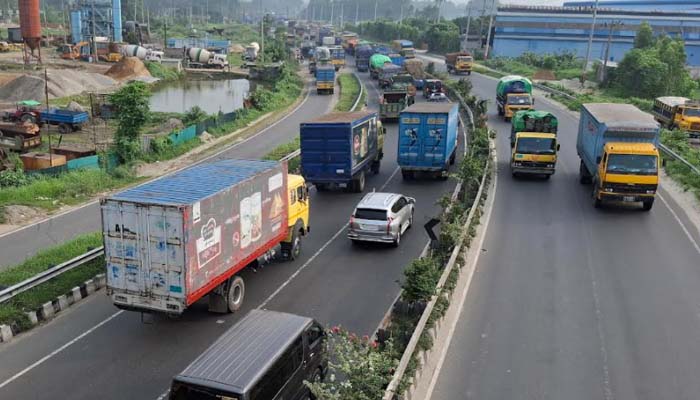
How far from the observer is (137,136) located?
3422 cm

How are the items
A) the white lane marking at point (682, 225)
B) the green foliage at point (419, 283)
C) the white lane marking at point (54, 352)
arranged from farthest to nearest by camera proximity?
the white lane marking at point (682, 225) < the green foliage at point (419, 283) < the white lane marking at point (54, 352)

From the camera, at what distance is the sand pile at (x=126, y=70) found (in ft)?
251

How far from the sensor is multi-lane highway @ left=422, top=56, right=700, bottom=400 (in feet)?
42.0

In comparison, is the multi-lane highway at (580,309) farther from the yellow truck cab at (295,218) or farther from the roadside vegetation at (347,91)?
the roadside vegetation at (347,91)

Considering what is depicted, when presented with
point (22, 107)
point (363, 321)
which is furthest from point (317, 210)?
point (22, 107)

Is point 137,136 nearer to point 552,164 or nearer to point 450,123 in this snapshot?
point 450,123

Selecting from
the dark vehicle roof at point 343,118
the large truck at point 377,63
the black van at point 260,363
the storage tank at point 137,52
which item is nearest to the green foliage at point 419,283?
the black van at point 260,363

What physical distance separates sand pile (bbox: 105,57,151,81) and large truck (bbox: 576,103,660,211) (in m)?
63.1

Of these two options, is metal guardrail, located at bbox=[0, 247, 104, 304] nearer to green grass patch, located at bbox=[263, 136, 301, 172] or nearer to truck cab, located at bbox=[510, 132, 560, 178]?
green grass patch, located at bbox=[263, 136, 301, 172]

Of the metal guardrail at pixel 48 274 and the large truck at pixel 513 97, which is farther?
the large truck at pixel 513 97

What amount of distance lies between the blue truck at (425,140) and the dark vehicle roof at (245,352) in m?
18.6

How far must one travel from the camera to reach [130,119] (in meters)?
33.4

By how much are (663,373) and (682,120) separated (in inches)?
1323

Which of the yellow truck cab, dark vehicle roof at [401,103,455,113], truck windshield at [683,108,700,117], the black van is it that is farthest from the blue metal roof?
truck windshield at [683,108,700,117]
